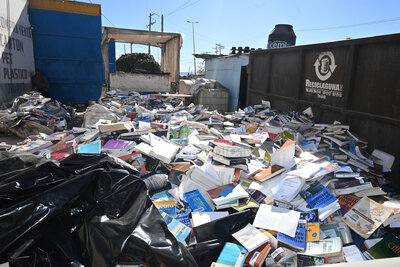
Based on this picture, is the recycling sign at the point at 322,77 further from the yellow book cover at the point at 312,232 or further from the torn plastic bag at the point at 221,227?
the torn plastic bag at the point at 221,227

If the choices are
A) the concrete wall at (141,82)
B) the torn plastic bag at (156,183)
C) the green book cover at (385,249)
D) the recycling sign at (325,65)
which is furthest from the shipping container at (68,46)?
the green book cover at (385,249)

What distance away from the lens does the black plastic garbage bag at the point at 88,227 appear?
1367mm

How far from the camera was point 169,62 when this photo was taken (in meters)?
9.45

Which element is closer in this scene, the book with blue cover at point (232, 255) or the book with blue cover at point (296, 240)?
the book with blue cover at point (232, 255)

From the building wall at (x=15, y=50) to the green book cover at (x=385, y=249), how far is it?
7317 mm

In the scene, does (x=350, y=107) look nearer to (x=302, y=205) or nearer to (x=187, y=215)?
(x=302, y=205)

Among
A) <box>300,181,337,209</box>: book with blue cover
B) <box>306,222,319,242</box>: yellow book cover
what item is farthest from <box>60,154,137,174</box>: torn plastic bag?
<box>300,181,337,209</box>: book with blue cover

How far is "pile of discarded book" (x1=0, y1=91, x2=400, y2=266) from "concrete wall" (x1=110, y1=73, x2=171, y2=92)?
5299mm

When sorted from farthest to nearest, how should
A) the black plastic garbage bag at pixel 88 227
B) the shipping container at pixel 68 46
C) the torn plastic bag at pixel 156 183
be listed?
the shipping container at pixel 68 46, the torn plastic bag at pixel 156 183, the black plastic garbage bag at pixel 88 227

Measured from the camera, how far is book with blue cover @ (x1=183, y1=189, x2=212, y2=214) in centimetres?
207

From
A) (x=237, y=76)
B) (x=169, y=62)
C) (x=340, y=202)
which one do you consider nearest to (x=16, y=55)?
(x=169, y=62)

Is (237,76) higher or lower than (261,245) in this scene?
higher

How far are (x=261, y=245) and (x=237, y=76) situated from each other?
261 inches

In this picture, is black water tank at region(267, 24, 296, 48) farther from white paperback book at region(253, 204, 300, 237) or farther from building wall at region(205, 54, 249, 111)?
white paperback book at region(253, 204, 300, 237)
